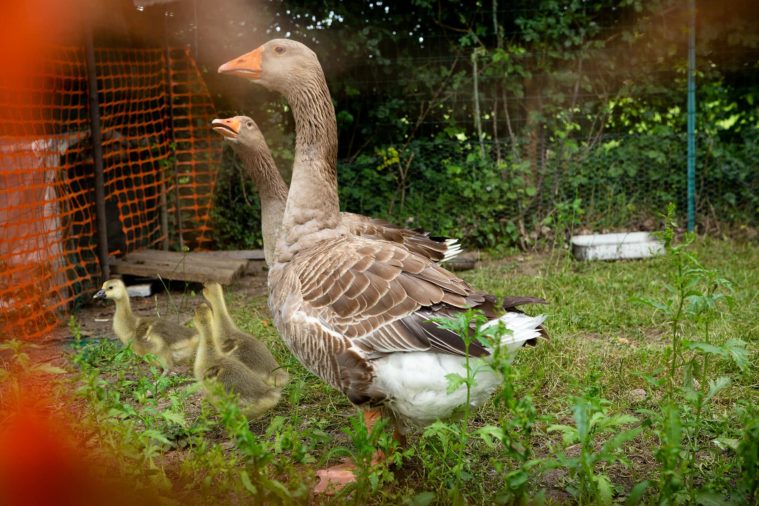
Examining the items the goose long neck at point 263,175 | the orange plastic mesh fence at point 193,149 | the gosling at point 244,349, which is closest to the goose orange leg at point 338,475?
the gosling at point 244,349

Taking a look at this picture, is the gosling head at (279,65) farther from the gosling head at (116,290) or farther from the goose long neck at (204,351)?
the gosling head at (116,290)

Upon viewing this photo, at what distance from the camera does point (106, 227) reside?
663 cm

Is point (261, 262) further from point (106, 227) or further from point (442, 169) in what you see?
point (442, 169)

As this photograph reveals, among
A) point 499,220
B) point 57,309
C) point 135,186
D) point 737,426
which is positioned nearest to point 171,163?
point 135,186

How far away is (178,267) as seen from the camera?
6320mm

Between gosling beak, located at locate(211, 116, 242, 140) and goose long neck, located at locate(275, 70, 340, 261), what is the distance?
43.9 inches

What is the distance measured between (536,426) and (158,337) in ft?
7.65

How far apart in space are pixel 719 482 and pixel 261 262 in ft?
18.4

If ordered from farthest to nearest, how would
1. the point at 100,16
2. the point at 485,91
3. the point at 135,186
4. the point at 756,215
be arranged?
1. the point at 485,91
2. the point at 756,215
3. the point at 135,186
4. the point at 100,16

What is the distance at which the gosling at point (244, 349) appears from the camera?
388 centimetres

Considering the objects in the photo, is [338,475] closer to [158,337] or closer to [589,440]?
[589,440]

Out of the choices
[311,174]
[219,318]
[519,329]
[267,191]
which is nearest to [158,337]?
[219,318]

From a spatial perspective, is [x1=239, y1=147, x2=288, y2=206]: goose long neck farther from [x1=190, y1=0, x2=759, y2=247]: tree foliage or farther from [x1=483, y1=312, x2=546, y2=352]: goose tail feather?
[x1=190, y1=0, x2=759, y2=247]: tree foliage

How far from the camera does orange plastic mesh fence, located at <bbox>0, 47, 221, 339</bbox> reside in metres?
5.33
